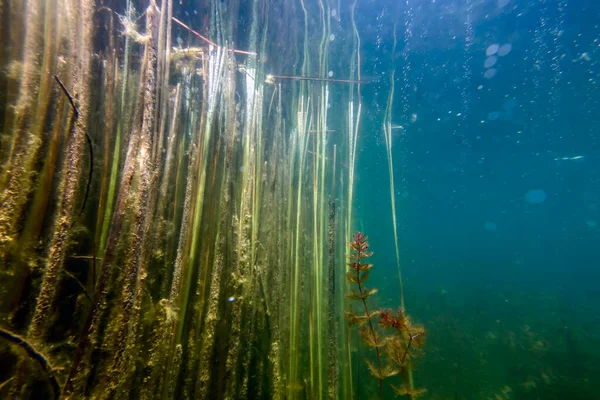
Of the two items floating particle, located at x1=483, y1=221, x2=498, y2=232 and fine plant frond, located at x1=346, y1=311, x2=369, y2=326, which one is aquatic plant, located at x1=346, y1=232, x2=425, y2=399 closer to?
fine plant frond, located at x1=346, y1=311, x2=369, y2=326

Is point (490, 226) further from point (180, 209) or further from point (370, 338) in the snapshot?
point (180, 209)

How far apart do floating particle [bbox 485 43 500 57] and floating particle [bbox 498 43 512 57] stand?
0.15 m

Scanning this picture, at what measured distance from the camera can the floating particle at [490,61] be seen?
35.8 ft

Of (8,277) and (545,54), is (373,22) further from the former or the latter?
(8,277)

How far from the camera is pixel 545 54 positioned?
10156 mm

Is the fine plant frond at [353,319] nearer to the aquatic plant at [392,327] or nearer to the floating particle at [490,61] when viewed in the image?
the aquatic plant at [392,327]

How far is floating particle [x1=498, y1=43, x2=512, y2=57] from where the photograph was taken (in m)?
10.2

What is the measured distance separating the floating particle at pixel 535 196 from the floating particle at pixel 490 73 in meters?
21.7

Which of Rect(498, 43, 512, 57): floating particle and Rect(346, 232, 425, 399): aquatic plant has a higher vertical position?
Rect(498, 43, 512, 57): floating particle

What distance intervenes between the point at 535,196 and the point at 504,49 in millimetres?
25920

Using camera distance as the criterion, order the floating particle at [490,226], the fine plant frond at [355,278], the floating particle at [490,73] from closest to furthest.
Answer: the fine plant frond at [355,278] → the floating particle at [490,73] → the floating particle at [490,226]

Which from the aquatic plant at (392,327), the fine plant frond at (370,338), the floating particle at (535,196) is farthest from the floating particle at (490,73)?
the floating particle at (535,196)

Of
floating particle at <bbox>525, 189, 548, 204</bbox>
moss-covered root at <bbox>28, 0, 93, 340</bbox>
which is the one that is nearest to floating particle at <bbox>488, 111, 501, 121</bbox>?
floating particle at <bbox>525, 189, 548, 204</bbox>

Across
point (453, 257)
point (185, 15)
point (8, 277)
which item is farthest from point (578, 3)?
point (453, 257)
